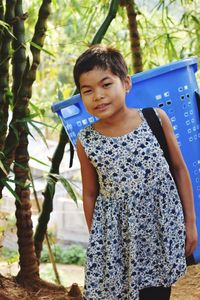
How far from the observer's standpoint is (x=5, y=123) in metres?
2.14

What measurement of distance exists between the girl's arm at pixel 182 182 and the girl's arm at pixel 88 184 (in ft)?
0.76

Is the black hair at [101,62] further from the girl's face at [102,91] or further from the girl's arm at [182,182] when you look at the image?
the girl's arm at [182,182]

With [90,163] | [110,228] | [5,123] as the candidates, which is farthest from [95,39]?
[110,228]

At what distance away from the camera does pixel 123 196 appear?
160cm

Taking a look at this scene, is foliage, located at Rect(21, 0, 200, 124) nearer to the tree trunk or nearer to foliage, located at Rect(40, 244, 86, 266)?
the tree trunk

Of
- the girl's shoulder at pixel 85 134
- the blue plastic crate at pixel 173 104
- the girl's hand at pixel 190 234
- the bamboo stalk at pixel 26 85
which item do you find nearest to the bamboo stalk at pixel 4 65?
the bamboo stalk at pixel 26 85

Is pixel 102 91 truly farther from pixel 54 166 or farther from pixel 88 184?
pixel 54 166

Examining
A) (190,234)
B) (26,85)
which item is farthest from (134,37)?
(190,234)

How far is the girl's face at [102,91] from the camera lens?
1570mm

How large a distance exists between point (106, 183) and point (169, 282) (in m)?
0.33

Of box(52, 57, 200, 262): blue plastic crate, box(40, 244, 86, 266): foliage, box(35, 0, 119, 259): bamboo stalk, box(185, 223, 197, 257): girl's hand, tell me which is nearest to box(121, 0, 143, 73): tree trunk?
box(35, 0, 119, 259): bamboo stalk

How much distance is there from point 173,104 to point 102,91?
0.39m

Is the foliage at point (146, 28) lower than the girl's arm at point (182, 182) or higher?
higher

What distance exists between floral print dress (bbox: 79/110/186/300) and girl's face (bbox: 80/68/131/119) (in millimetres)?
87
